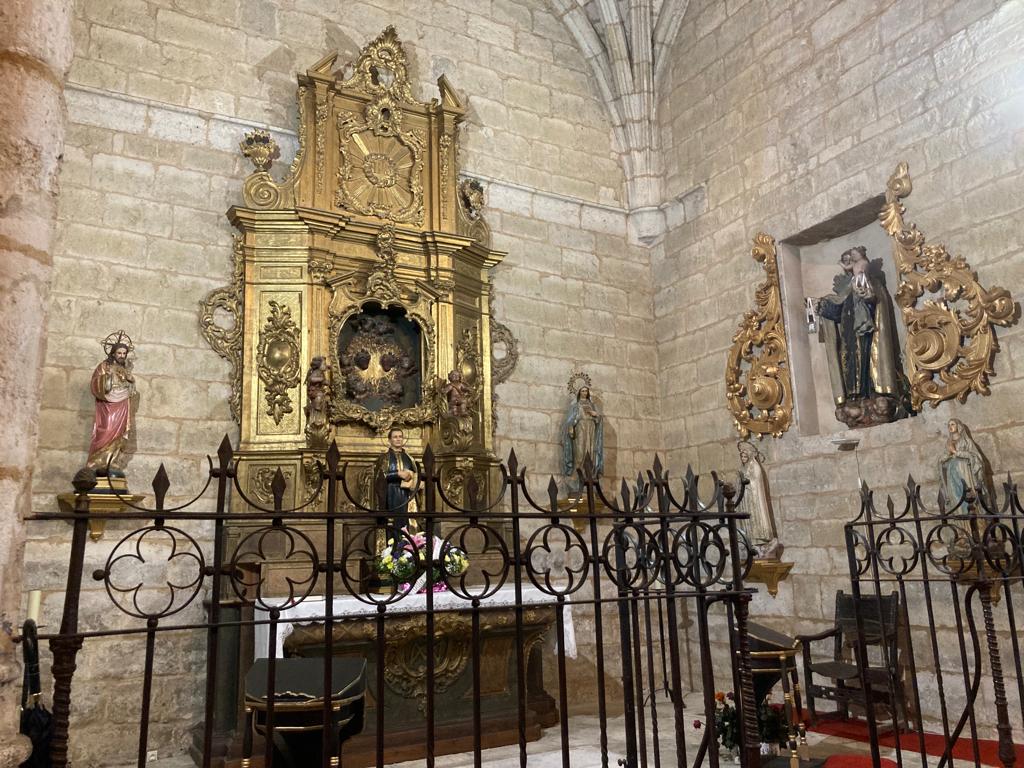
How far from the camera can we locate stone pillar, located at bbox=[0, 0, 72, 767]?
1922mm

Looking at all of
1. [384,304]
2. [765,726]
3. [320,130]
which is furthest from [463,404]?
[765,726]

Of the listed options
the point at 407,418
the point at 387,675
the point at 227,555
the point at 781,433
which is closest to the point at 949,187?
the point at 781,433

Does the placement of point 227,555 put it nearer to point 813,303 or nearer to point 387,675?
point 387,675

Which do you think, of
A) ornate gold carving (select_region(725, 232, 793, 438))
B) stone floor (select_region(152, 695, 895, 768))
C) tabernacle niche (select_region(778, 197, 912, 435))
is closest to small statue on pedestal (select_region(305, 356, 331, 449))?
stone floor (select_region(152, 695, 895, 768))

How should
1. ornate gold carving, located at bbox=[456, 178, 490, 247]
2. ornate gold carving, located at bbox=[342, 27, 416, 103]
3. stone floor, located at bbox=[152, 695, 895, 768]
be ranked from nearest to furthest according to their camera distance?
stone floor, located at bbox=[152, 695, 895, 768]
ornate gold carving, located at bbox=[342, 27, 416, 103]
ornate gold carving, located at bbox=[456, 178, 490, 247]

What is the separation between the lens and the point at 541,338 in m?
8.67

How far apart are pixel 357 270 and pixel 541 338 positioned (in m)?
2.17

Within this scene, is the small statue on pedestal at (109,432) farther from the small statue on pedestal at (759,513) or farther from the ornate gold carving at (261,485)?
the small statue on pedestal at (759,513)

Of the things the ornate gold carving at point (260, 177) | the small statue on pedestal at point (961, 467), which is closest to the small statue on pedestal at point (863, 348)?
the small statue on pedestal at point (961, 467)

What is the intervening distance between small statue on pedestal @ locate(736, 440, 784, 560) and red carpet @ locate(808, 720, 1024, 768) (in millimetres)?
1628

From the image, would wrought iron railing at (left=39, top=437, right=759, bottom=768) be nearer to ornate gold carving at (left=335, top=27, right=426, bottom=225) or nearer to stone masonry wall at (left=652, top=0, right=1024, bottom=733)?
stone masonry wall at (left=652, top=0, right=1024, bottom=733)

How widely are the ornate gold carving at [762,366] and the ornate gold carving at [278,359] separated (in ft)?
13.9

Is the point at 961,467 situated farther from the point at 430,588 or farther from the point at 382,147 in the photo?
the point at 382,147

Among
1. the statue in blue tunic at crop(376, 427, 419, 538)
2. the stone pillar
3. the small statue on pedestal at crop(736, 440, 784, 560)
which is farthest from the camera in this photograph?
the small statue on pedestal at crop(736, 440, 784, 560)
